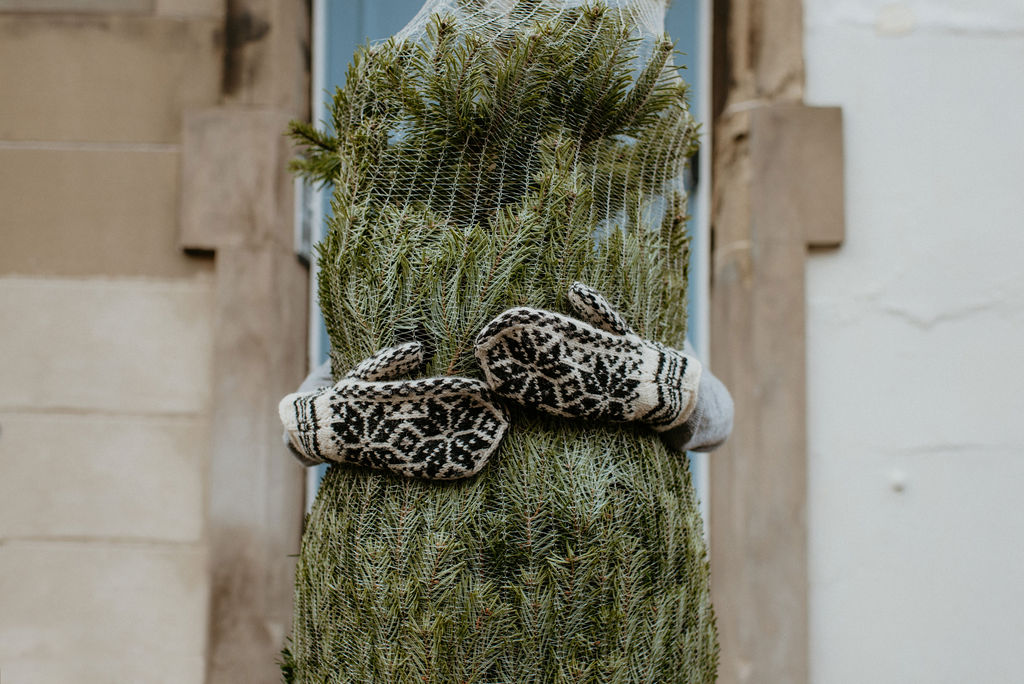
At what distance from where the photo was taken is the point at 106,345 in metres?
2.33

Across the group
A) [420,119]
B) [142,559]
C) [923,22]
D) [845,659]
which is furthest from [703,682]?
[923,22]

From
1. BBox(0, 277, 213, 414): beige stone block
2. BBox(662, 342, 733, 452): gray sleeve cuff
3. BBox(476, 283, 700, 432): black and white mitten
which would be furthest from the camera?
BBox(0, 277, 213, 414): beige stone block

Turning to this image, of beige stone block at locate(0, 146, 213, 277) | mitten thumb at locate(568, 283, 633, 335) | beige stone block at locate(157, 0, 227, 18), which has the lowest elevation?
mitten thumb at locate(568, 283, 633, 335)

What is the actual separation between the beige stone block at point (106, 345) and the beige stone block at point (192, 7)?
0.85 metres

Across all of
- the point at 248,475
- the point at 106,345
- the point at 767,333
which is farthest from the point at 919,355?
the point at 106,345

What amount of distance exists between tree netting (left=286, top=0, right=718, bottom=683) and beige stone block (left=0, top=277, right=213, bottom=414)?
4.54 feet

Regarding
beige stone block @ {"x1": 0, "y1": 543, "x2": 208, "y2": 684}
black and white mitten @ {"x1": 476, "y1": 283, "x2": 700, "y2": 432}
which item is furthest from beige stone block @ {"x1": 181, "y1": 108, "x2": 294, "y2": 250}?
black and white mitten @ {"x1": 476, "y1": 283, "x2": 700, "y2": 432}

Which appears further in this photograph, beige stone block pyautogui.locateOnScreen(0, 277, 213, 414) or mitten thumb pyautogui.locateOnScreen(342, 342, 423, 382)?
beige stone block pyautogui.locateOnScreen(0, 277, 213, 414)

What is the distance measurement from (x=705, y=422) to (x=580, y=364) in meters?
0.30

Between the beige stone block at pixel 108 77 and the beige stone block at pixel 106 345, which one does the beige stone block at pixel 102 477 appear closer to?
the beige stone block at pixel 106 345

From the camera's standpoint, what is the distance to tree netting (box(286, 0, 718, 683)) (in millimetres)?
992

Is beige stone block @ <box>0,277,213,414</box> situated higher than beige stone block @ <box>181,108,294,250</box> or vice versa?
beige stone block @ <box>181,108,294,250</box>

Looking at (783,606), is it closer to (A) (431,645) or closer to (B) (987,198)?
(B) (987,198)

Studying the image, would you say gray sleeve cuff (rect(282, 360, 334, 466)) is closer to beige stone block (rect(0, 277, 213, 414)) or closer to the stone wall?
the stone wall
